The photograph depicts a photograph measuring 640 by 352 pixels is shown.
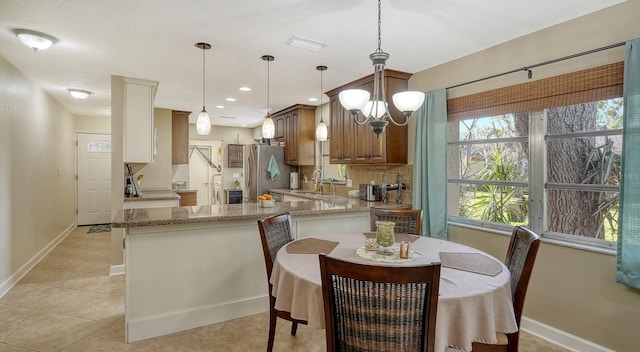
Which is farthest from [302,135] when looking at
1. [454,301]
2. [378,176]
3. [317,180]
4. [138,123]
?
[454,301]

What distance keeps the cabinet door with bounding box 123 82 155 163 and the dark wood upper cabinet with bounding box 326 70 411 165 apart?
239cm

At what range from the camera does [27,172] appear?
3.98 metres

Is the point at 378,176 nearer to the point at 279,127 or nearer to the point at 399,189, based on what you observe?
the point at 399,189

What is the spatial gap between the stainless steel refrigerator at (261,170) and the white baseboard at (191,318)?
10.2 ft

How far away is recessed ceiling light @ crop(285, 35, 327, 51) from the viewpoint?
111 inches

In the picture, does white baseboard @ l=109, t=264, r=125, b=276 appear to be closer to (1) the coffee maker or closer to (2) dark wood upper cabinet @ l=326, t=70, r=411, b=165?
(1) the coffee maker

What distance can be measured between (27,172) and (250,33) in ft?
11.3

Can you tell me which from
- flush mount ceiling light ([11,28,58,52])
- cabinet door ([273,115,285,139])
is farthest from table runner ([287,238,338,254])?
cabinet door ([273,115,285,139])

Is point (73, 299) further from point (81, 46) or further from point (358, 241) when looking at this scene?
point (358, 241)

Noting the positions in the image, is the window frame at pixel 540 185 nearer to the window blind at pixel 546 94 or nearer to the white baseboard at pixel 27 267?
the window blind at pixel 546 94

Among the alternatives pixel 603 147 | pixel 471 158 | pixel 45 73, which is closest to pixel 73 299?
pixel 45 73

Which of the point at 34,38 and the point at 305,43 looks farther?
the point at 305,43

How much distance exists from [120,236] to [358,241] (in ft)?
10.8

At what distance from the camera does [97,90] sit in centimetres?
470
